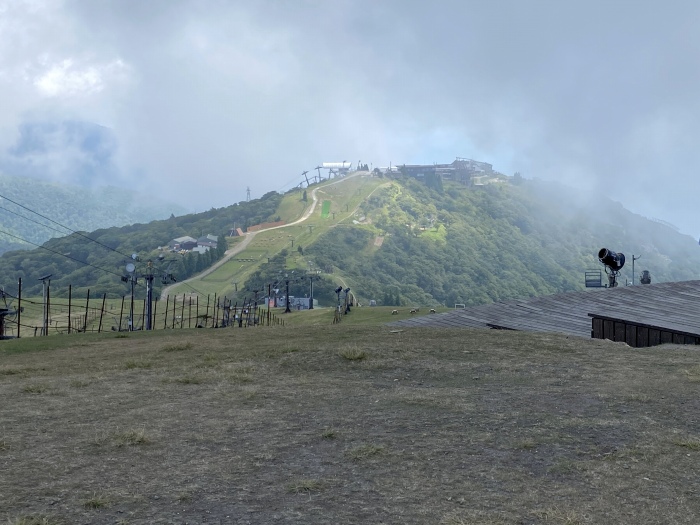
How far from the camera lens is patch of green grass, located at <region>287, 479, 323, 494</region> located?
694 cm

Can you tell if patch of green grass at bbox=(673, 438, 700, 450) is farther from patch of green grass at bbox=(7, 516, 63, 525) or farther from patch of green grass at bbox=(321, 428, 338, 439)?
patch of green grass at bbox=(7, 516, 63, 525)

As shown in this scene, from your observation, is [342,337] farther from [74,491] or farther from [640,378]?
[74,491]

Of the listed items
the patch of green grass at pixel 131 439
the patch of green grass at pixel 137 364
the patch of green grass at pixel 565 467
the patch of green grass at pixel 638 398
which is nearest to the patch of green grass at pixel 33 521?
the patch of green grass at pixel 131 439

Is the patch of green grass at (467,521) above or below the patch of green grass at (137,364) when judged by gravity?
below

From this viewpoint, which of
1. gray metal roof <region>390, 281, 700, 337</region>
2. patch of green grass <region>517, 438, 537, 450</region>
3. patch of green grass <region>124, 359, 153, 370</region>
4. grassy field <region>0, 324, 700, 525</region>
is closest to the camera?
grassy field <region>0, 324, 700, 525</region>

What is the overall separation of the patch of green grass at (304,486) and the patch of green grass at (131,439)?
265cm

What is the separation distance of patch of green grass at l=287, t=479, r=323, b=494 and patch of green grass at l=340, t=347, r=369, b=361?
25.5 ft

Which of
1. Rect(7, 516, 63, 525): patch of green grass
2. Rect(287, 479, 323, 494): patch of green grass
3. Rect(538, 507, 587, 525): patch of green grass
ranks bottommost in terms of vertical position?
Rect(7, 516, 63, 525): patch of green grass

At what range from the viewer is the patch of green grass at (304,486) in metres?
6.94

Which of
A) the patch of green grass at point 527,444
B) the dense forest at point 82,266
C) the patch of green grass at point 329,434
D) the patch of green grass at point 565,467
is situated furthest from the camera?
the dense forest at point 82,266

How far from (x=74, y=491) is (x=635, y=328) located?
60.4 ft

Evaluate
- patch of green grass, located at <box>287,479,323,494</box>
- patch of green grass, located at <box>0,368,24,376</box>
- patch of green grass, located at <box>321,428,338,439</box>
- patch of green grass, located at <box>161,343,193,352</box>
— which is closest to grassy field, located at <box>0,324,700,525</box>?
patch of green grass, located at <box>287,479,323,494</box>

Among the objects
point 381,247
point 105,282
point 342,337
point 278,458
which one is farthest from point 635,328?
point 381,247

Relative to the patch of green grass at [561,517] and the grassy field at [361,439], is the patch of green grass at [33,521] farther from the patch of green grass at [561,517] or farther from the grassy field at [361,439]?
the patch of green grass at [561,517]
